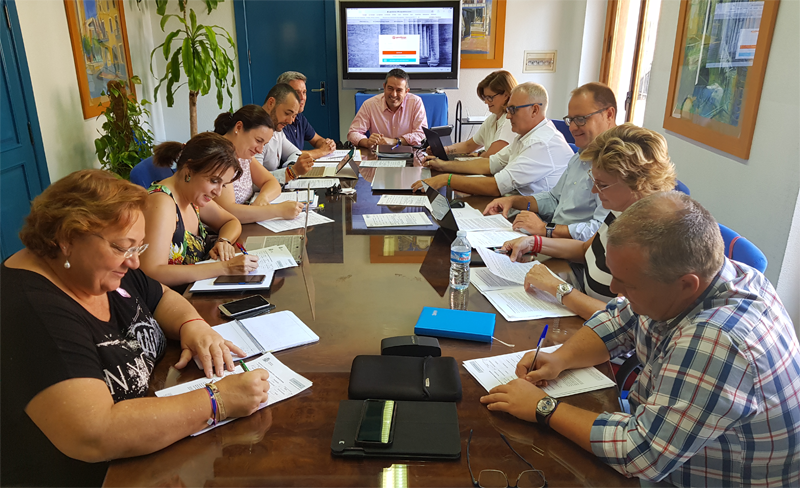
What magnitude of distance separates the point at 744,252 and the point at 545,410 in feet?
2.72

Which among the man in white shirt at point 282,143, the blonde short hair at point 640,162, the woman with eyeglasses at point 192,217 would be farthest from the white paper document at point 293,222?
the blonde short hair at point 640,162

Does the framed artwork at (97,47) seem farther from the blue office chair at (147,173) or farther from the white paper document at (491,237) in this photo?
the white paper document at (491,237)

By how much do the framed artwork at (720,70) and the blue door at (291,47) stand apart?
3.67 m

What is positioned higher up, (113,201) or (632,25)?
(632,25)

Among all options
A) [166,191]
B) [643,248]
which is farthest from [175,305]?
[643,248]

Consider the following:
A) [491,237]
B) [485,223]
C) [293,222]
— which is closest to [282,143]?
[293,222]

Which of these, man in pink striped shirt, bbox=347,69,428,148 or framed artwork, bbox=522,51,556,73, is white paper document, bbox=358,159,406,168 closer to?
man in pink striped shirt, bbox=347,69,428,148

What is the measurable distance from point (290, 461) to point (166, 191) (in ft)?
3.95

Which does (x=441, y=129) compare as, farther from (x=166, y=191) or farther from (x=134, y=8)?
(x=134, y=8)

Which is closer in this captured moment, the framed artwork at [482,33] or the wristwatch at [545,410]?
the wristwatch at [545,410]

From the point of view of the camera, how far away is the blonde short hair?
169 centimetres

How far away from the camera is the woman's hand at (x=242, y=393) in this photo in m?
1.09

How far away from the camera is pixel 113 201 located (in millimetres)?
1114

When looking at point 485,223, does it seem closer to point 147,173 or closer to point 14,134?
point 147,173
